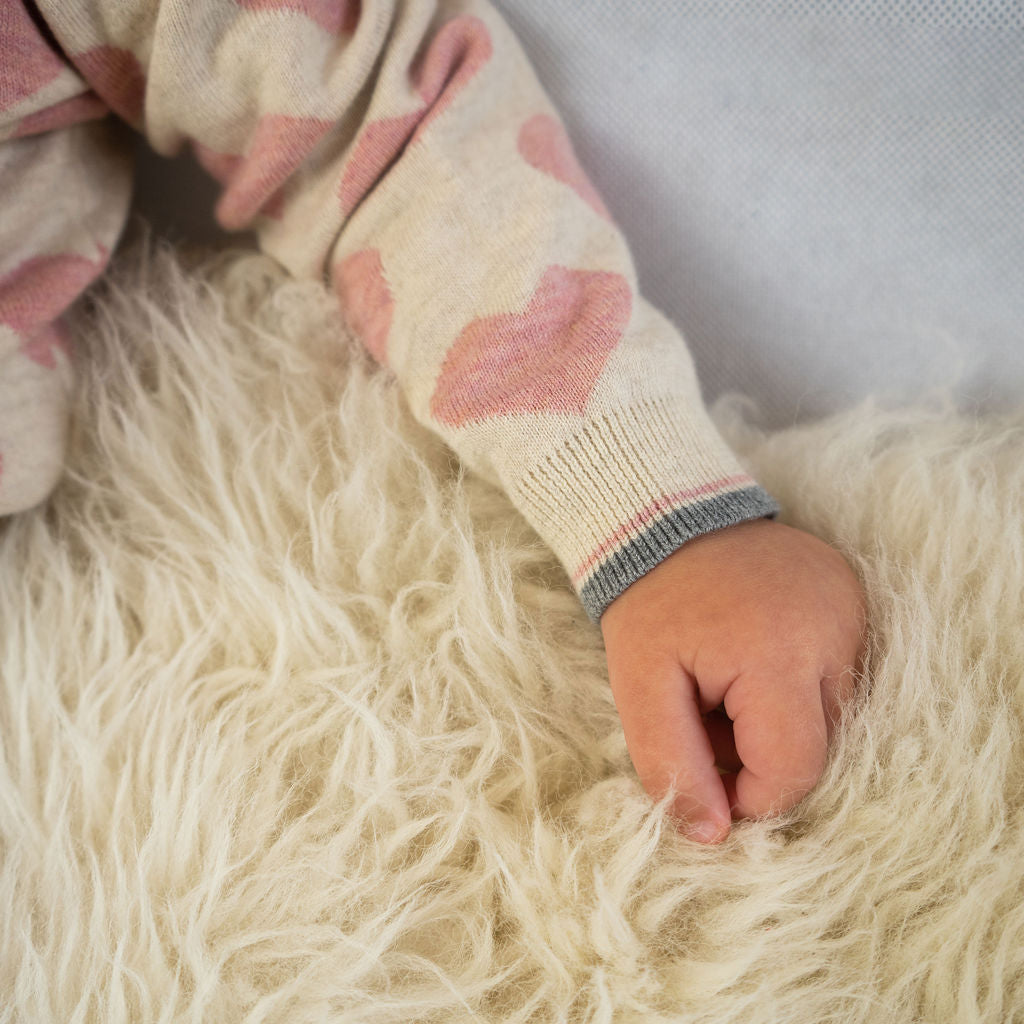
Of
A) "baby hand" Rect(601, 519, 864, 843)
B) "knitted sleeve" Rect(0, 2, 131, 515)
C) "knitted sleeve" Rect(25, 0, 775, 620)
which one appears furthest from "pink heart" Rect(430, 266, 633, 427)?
"knitted sleeve" Rect(0, 2, 131, 515)

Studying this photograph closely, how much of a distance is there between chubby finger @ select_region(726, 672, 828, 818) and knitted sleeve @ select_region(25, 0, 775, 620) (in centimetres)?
8

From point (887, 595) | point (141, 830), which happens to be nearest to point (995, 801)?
point (887, 595)

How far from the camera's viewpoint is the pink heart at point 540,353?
0.43 meters

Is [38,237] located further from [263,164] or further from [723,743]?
[723,743]

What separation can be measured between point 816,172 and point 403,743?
1.29 feet

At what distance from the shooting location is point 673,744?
38 centimetres

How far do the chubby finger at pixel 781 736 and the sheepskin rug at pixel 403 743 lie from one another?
0.04ft

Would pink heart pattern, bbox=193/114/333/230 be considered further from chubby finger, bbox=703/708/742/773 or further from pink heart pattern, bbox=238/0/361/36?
chubby finger, bbox=703/708/742/773

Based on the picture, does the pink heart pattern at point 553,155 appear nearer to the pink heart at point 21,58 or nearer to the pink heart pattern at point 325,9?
the pink heart pattern at point 325,9

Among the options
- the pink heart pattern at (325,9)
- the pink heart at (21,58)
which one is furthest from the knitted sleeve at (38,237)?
the pink heart pattern at (325,9)

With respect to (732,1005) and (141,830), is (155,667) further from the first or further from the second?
(732,1005)

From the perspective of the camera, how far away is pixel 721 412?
521 mm

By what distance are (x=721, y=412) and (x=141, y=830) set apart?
0.39 meters

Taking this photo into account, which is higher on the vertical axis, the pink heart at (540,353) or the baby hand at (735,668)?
the pink heart at (540,353)
